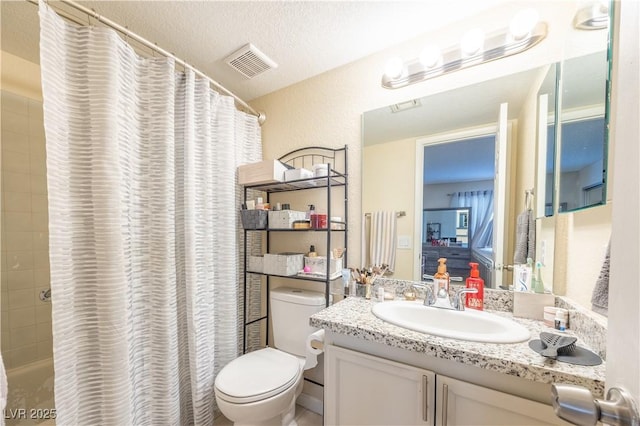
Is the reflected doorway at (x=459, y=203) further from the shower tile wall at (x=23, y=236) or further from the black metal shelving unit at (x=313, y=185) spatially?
the shower tile wall at (x=23, y=236)

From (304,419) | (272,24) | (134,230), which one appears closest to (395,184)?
(272,24)

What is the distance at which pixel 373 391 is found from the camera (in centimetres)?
90

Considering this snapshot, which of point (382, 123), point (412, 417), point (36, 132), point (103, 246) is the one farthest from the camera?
point (36, 132)

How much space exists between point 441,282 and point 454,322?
177mm

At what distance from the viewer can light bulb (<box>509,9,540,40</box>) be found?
1.02 meters

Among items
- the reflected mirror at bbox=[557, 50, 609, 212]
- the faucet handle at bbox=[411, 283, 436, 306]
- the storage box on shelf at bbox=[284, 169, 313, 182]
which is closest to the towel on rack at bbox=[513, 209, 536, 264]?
the reflected mirror at bbox=[557, 50, 609, 212]

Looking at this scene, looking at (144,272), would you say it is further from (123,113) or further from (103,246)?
(123,113)

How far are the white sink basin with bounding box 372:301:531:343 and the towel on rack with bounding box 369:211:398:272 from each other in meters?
0.28

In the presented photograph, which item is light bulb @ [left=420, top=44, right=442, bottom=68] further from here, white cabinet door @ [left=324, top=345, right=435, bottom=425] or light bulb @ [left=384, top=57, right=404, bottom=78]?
white cabinet door @ [left=324, top=345, right=435, bottom=425]

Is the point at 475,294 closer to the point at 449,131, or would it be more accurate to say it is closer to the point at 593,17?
the point at 449,131

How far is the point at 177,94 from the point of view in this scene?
1.37 m

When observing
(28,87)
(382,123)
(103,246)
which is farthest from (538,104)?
(28,87)

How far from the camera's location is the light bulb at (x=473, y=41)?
112 centimetres

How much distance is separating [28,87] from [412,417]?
2.70 m
